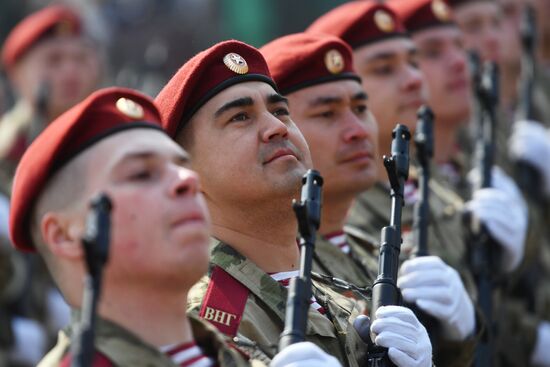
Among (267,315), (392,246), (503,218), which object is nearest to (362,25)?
(503,218)

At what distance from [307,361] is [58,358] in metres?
0.75

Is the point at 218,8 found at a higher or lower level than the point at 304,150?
higher

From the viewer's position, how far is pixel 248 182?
5.84 meters

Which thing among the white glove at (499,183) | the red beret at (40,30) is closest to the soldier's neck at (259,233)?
the white glove at (499,183)

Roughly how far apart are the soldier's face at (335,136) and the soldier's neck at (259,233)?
97 cm

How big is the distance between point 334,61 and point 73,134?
94.7 inches

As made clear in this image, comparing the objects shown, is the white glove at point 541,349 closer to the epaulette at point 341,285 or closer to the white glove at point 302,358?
the epaulette at point 341,285

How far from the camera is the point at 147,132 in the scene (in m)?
4.89

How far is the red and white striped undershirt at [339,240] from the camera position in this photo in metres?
6.86

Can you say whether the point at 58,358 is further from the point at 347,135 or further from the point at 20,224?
the point at 347,135

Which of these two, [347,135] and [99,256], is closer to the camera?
[99,256]

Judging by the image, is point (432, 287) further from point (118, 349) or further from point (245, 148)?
point (118, 349)

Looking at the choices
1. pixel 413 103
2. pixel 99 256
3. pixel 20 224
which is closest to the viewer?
pixel 99 256

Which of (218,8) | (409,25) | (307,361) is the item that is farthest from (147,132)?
(218,8)
